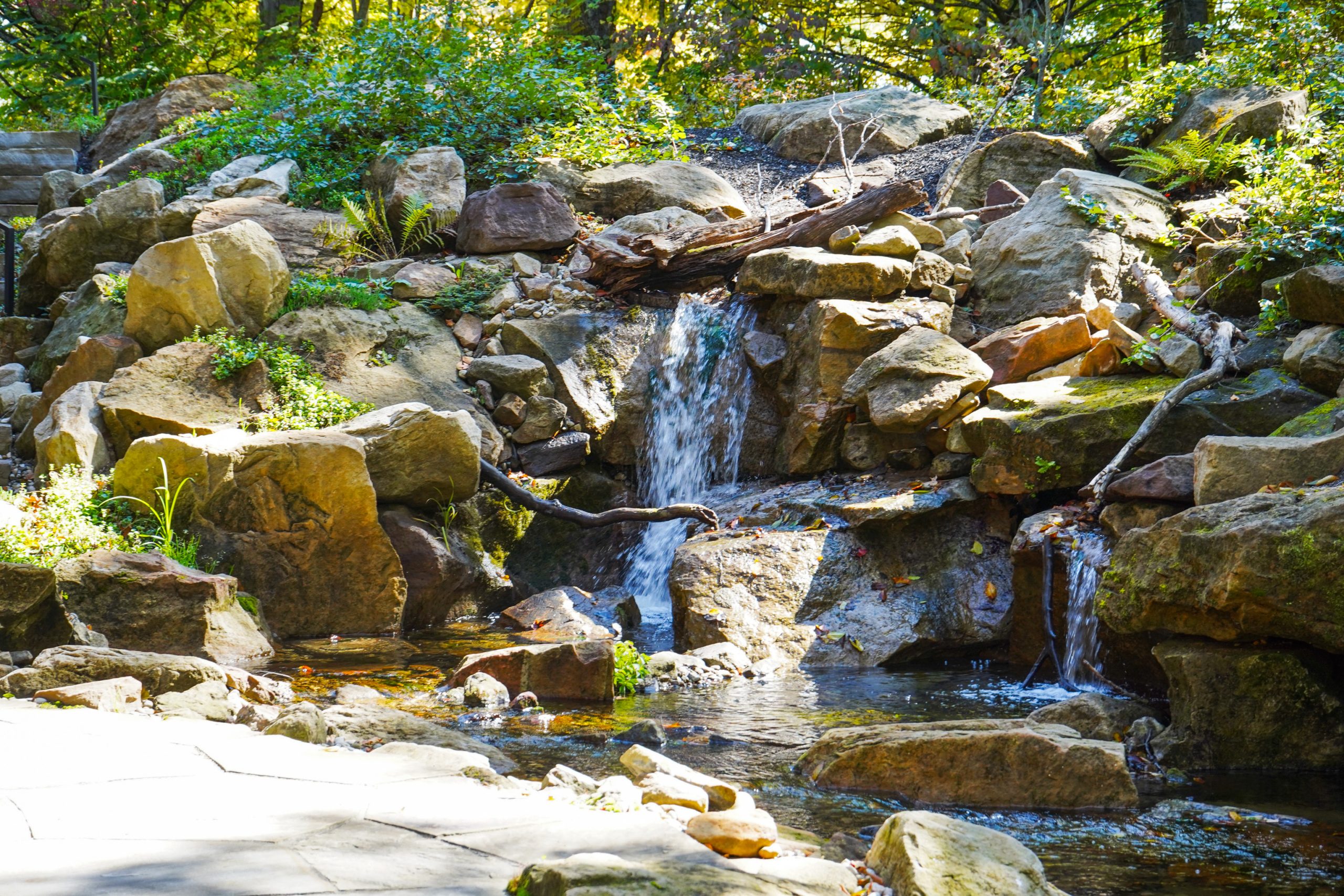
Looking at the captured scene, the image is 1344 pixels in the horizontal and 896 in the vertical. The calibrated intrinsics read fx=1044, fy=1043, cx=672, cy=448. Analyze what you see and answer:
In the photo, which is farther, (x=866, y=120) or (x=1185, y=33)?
(x=1185, y=33)

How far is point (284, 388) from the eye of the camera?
8.59m

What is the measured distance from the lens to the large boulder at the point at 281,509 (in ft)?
23.8

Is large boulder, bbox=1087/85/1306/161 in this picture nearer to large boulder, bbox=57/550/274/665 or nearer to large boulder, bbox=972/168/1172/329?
large boulder, bbox=972/168/1172/329

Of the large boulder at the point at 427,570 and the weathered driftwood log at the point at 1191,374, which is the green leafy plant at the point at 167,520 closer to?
the large boulder at the point at 427,570

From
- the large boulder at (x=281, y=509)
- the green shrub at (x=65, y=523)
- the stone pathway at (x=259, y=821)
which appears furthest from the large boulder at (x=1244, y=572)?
the green shrub at (x=65, y=523)

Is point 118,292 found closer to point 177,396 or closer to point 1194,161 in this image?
point 177,396

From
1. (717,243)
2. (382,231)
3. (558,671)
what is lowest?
(558,671)

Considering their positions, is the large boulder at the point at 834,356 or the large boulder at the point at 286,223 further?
the large boulder at the point at 286,223

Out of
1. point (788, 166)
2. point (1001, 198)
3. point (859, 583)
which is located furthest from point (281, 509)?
point (788, 166)

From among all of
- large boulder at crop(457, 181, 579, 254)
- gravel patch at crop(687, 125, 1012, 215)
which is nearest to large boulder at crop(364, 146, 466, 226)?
large boulder at crop(457, 181, 579, 254)

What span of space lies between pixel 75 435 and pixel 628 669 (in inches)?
182

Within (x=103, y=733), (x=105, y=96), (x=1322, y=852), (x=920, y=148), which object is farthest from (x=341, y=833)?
(x=105, y=96)

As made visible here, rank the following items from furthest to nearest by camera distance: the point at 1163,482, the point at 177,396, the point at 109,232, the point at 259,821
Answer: the point at 109,232
the point at 177,396
the point at 1163,482
the point at 259,821

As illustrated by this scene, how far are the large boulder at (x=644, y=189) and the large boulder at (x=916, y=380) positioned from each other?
414 centimetres
